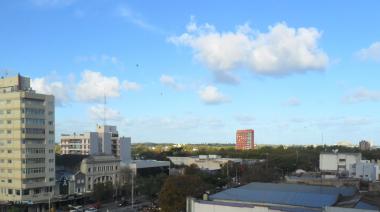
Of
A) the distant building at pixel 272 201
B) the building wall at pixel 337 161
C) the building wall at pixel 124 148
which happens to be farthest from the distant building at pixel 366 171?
the building wall at pixel 124 148

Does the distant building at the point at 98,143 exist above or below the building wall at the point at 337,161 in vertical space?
above

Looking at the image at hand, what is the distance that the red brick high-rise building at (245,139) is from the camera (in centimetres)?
18532

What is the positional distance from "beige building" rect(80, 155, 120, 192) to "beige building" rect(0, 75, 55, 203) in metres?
6.64

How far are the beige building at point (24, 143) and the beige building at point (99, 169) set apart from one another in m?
6.64

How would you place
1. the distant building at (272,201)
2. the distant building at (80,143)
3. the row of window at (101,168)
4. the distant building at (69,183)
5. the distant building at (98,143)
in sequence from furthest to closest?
the distant building at (98,143) → the distant building at (80,143) → the row of window at (101,168) → the distant building at (69,183) → the distant building at (272,201)

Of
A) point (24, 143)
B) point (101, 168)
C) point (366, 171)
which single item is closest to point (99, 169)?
point (101, 168)

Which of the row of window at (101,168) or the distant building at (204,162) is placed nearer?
the row of window at (101,168)

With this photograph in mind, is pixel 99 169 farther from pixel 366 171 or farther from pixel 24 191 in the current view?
pixel 366 171

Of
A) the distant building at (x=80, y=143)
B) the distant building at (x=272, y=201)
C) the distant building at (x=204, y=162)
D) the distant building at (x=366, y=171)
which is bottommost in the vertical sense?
the distant building at (x=204, y=162)

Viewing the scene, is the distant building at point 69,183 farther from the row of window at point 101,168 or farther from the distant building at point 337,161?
the distant building at point 337,161

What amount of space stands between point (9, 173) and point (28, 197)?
140 inches

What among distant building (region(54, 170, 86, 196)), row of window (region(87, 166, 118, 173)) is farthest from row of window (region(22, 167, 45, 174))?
row of window (region(87, 166, 118, 173))

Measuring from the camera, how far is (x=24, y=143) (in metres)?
48.2

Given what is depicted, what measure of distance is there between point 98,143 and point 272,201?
186ft
